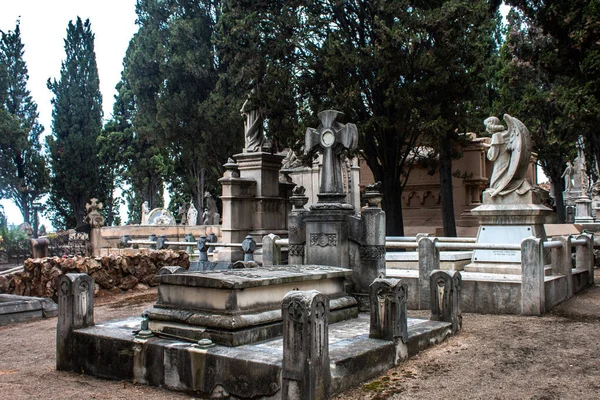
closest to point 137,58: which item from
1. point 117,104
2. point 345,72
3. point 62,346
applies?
point 117,104

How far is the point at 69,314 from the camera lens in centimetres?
677

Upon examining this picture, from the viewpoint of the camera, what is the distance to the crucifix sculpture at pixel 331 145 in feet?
29.7

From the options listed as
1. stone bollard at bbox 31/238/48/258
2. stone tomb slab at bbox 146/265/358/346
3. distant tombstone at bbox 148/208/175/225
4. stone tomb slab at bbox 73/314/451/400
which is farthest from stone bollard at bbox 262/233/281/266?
distant tombstone at bbox 148/208/175/225

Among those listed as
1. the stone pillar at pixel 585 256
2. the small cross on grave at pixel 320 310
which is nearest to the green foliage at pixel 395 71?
the stone pillar at pixel 585 256

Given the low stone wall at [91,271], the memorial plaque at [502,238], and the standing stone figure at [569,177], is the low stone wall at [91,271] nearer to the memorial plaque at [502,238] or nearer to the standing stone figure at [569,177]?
the memorial plaque at [502,238]

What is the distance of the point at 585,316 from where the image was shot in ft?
30.9

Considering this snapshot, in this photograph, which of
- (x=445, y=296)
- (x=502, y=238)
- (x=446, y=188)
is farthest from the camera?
(x=446, y=188)

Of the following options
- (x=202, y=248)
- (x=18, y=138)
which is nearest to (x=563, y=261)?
(x=202, y=248)

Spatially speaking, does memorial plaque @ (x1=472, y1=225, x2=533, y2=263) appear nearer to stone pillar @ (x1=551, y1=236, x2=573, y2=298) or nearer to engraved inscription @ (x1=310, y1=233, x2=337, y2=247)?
stone pillar @ (x1=551, y1=236, x2=573, y2=298)

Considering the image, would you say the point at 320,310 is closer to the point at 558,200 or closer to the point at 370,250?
the point at 370,250

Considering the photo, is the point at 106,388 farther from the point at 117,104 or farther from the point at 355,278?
the point at 117,104

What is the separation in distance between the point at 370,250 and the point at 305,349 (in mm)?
3832

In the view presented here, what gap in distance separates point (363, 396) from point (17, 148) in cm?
4304

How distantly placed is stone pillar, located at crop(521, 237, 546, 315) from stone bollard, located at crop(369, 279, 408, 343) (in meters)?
4.07
